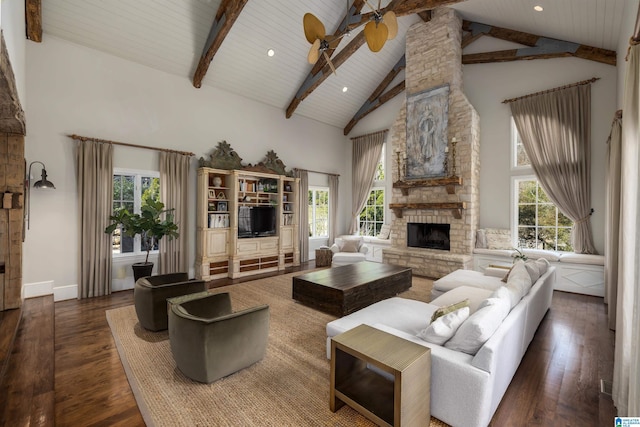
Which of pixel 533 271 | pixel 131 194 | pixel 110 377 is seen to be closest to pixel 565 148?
pixel 533 271

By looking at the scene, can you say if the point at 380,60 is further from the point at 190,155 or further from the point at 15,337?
the point at 15,337

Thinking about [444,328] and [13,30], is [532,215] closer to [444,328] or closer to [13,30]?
[444,328]

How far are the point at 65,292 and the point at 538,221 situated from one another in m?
8.78

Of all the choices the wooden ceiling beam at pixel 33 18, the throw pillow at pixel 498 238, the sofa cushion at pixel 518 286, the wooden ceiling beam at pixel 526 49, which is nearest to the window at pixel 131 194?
the wooden ceiling beam at pixel 33 18

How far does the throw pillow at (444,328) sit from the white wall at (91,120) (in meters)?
5.16

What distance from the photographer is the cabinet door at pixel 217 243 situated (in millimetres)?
5987

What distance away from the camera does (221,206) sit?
20.5ft

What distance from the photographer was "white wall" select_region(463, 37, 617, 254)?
5.07 metres

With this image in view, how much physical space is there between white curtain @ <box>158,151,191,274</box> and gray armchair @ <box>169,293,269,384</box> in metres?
3.41

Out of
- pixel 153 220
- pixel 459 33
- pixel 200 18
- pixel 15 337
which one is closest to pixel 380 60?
pixel 459 33

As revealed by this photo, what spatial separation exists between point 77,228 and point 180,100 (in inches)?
119

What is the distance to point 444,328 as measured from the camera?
6.95 feet

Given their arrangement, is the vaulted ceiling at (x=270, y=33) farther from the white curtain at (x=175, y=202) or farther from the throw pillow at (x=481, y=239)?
the throw pillow at (x=481, y=239)

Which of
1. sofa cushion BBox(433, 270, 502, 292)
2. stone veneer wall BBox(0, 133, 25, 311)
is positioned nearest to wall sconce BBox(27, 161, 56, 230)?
stone veneer wall BBox(0, 133, 25, 311)
